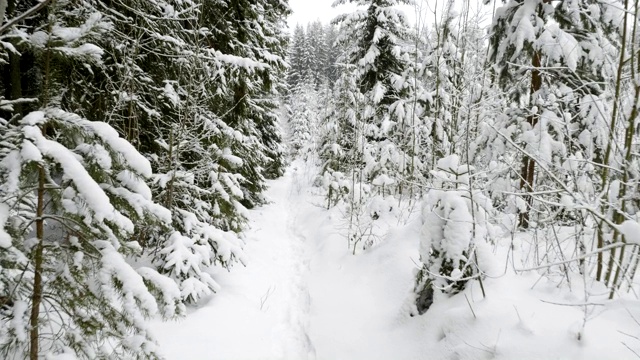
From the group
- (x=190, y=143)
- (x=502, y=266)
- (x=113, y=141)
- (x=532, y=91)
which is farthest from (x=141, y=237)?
(x=532, y=91)

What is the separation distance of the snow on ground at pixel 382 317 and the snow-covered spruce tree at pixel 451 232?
0.18 m

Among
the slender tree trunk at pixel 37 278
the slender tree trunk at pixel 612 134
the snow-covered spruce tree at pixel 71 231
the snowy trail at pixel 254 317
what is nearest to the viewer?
the snow-covered spruce tree at pixel 71 231

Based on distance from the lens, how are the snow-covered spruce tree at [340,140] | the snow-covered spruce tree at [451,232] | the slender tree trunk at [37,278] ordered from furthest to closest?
1. the snow-covered spruce tree at [340,140]
2. the snow-covered spruce tree at [451,232]
3. the slender tree trunk at [37,278]

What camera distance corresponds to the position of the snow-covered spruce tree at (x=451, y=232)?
3.67 metres

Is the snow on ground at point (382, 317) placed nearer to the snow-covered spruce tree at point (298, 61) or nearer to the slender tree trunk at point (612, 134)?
the slender tree trunk at point (612, 134)

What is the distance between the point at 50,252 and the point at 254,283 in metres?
4.18

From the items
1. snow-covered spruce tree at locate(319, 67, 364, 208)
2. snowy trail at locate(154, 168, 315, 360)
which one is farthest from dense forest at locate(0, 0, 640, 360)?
snowy trail at locate(154, 168, 315, 360)

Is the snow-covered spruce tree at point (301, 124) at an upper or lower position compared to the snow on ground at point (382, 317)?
upper

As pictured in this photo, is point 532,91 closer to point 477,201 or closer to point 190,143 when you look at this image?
point 477,201

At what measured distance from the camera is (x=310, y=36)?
50250mm

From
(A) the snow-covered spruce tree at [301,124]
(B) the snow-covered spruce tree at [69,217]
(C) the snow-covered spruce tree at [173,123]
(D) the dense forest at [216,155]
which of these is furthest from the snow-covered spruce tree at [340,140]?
(A) the snow-covered spruce tree at [301,124]

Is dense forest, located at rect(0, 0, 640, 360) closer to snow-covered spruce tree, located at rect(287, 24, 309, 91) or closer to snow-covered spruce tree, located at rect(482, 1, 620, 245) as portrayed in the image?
snow-covered spruce tree, located at rect(482, 1, 620, 245)

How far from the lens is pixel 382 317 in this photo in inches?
183

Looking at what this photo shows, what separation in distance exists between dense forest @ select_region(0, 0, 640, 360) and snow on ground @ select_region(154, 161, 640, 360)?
0.26m
